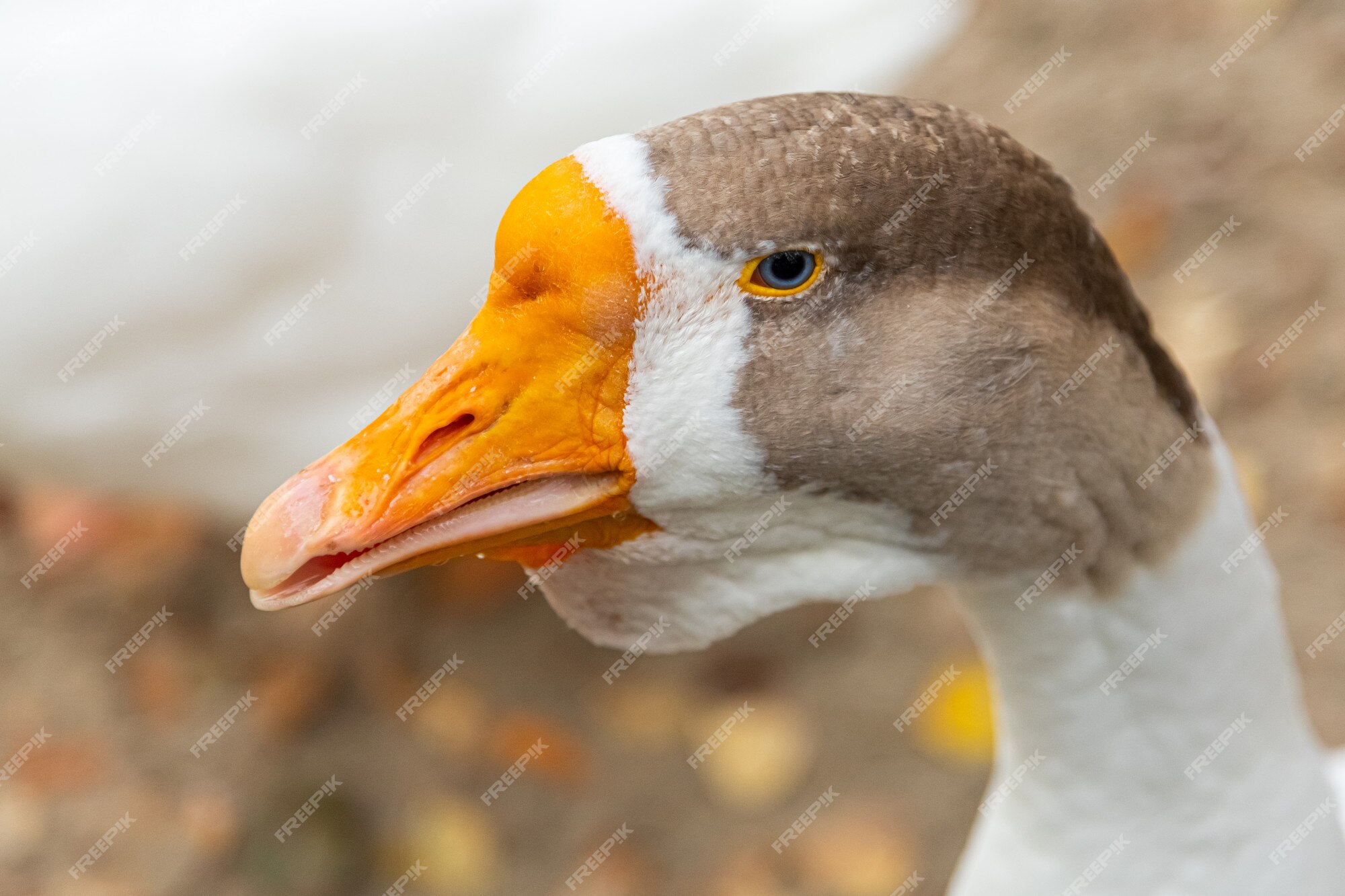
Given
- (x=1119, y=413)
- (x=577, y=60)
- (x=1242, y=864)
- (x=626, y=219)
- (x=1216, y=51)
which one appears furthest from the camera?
(x=1216, y=51)

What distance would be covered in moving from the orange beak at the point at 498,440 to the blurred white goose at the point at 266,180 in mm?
1293

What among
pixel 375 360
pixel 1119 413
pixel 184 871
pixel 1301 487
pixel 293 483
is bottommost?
pixel 1301 487

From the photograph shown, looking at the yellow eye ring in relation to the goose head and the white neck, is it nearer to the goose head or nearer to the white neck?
the goose head

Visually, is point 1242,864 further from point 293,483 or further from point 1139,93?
point 1139,93

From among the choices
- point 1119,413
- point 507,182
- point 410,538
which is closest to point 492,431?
point 410,538

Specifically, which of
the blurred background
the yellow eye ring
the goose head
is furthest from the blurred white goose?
the yellow eye ring

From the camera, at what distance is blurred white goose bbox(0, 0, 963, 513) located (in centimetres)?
219

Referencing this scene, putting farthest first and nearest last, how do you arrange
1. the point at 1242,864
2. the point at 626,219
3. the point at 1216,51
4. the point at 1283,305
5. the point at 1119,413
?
1. the point at 1216,51
2. the point at 1283,305
3. the point at 1242,864
4. the point at 1119,413
5. the point at 626,219

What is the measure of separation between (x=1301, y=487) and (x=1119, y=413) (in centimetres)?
198

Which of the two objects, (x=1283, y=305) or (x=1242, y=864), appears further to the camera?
(x=1283, y=305)

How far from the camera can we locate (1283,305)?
310 cm

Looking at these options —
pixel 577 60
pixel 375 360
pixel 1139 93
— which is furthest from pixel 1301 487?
pixel 375 360

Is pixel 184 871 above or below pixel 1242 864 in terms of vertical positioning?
above

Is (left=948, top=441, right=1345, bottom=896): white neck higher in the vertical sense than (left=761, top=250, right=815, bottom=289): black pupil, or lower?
lower
